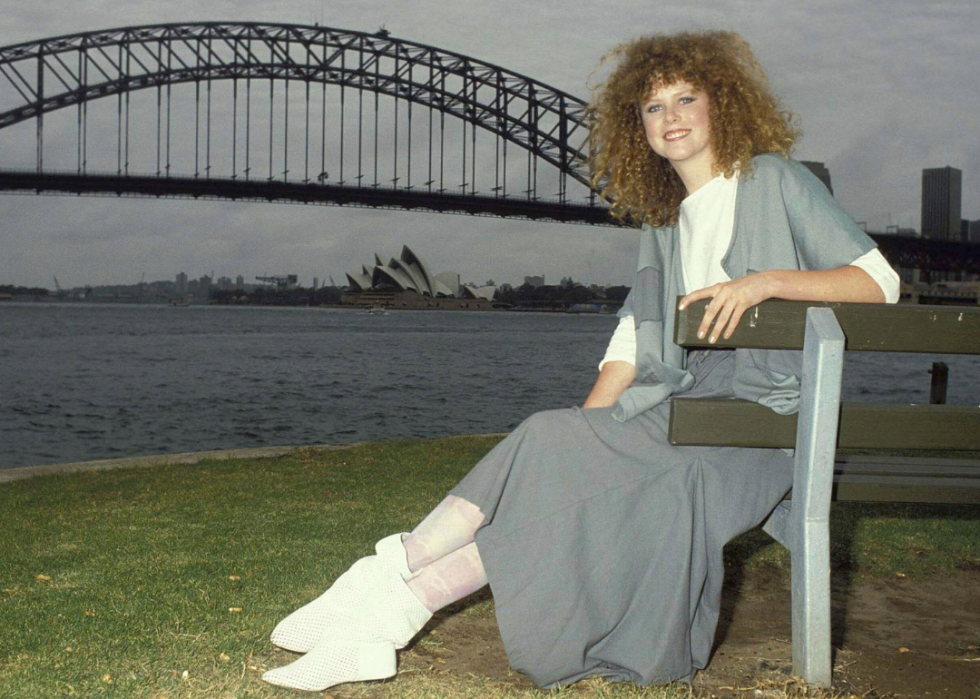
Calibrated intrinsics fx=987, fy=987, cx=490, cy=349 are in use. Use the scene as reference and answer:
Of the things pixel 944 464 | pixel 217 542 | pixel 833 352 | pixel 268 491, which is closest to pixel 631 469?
pixel 833 352

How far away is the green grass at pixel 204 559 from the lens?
6.77ft

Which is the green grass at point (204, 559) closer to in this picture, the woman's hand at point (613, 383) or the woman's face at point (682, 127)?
the woman's hand at point (613, 383)

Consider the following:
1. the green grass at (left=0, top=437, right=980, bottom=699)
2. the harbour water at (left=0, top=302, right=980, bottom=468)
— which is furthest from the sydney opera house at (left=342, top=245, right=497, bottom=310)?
the green grass at (left=0, top=437, right=980, bottom=699)

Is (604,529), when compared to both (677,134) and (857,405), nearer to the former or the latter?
(857,405)

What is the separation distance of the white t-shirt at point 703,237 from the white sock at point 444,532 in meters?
0.46

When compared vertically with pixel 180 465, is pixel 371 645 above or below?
above

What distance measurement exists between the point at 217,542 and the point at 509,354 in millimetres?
37728

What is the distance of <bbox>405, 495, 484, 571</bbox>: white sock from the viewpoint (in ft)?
6.14

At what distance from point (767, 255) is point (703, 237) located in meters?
0.22

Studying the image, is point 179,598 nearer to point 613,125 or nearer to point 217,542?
point 217,542

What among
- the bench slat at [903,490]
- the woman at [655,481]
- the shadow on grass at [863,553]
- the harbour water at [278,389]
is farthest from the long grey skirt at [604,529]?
the harbour water at [278,389]

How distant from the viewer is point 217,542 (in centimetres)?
373

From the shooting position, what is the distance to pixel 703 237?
2.09m

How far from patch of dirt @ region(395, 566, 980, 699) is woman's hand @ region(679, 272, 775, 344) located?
0.76m
